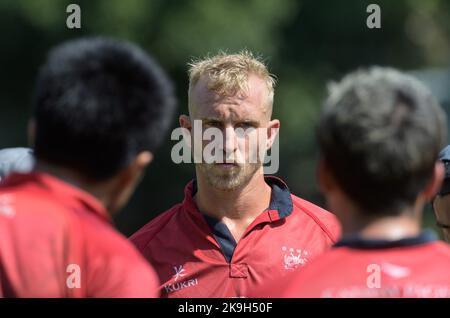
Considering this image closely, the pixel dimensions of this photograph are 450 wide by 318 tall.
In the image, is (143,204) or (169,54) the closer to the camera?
(169,54)

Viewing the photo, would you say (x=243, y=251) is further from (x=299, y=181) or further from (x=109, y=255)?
(x=299, y=181)

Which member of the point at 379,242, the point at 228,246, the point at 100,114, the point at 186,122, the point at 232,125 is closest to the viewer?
the point at 379,242

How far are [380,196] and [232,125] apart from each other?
2.29 meters

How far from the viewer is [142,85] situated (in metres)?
3.09

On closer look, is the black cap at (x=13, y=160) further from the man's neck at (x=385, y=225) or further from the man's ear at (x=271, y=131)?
the man's neck at (x=385, y=225)

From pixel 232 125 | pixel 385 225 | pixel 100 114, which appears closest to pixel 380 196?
pixel 385 225

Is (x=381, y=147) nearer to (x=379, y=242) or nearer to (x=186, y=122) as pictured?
(x=379, y=242)

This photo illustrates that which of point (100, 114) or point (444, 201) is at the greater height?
point (100, 114)

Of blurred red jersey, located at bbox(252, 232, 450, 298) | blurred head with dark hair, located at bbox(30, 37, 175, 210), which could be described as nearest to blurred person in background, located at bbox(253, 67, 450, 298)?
blurred red jersey, located at bbox(252, 232, 450, 298)

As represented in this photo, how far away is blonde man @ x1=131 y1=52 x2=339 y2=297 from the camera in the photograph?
4.87 meters

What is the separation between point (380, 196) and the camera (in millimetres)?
2879

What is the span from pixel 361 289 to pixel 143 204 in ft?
61.8

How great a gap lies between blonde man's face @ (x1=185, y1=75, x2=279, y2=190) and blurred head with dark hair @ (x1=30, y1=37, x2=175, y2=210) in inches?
77.0
